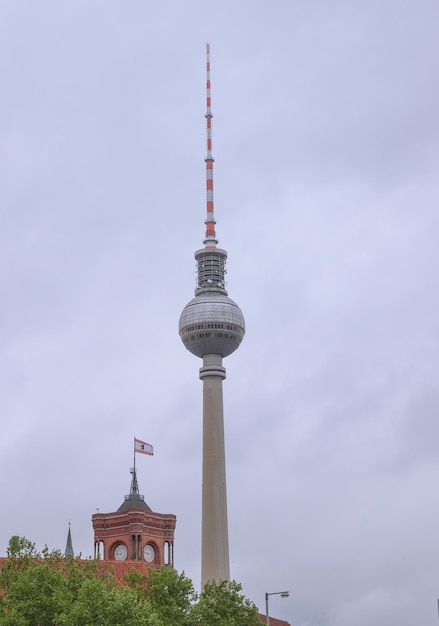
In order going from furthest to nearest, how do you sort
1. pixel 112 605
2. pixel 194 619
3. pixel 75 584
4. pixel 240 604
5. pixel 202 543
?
1. pixel 202 543
2. pixel 240 604
3. pixel 194 619
4. pixel 75 584
5. pixel 112 605

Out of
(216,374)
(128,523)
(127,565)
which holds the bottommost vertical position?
(127,565)

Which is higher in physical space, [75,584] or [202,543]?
[202,543]

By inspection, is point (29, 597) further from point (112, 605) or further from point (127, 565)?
point (127, 565)

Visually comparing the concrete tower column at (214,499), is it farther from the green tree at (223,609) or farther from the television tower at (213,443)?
the green tree at (223,609)

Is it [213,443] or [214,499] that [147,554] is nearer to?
[214,499]

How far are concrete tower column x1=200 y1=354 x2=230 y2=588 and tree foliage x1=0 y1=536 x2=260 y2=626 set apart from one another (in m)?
69.5

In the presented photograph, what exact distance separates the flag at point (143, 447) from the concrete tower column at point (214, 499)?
34.4ft


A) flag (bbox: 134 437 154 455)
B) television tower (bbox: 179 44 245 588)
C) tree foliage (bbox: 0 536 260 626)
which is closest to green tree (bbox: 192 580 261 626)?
tree foliage (bbox: 0 536 260 626)

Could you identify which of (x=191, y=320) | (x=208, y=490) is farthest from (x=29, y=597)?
(x=191, y=320)

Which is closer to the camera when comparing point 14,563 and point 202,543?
point 14,563

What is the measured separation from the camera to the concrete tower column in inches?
7313

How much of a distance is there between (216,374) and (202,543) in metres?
28.5

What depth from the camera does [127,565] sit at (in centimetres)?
16950

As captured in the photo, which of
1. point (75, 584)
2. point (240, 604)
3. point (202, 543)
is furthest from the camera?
point (202, 543)
